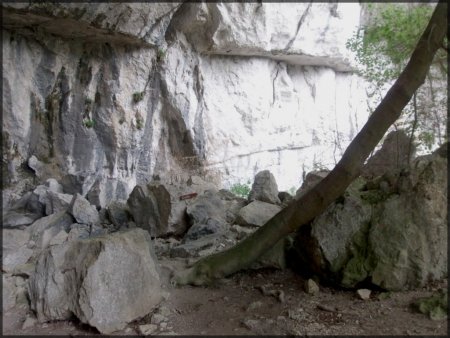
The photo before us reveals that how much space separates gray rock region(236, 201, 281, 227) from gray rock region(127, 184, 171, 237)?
43.5 inches

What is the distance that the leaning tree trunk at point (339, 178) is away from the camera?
312 cm

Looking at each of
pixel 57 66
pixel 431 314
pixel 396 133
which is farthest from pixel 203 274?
pixel 57 66

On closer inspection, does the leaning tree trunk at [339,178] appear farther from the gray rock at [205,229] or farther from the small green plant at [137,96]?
the small green plant at [137,96]

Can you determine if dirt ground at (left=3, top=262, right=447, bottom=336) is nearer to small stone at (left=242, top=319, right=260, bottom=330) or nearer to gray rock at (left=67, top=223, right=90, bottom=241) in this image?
small stone at (left=242, top=319, right=260, bottom=330)

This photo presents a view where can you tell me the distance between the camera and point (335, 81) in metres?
14.8

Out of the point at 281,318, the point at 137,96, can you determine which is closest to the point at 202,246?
the point at 281,318

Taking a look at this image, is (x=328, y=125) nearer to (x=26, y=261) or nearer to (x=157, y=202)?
(x=157, y=202)

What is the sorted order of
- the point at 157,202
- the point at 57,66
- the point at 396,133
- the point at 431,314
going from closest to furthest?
the point at 431,314 < the point at 396,133 < the point at 157,202 < the point at 57,66

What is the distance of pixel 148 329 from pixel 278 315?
104 centimetres

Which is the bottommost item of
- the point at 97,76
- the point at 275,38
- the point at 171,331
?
the point at 171,331

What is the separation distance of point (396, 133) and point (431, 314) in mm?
2642

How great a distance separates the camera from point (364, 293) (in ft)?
10.5

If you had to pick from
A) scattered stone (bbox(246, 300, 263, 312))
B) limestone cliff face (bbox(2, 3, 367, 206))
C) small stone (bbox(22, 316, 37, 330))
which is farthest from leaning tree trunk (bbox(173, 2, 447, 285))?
limestone cliff face (bbox(2, 3, 367, 206))

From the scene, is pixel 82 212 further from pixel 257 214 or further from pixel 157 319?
pixel 157 319
